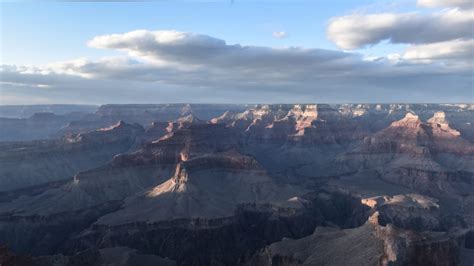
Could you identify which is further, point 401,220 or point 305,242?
point 401,220

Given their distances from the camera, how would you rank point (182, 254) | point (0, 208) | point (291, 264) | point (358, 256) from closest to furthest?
point (358, 256) → point (291, 264) → point (182, 254) → point (0, 208)

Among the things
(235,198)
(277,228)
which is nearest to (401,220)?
(277,228)

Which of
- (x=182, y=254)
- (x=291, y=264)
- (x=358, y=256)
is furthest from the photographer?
(x=182, y=254)

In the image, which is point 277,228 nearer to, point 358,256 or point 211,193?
point 211,193

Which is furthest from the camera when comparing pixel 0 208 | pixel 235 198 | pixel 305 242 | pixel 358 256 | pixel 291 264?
pixel 235 198

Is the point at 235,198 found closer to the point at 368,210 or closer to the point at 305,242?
the point at 368,210

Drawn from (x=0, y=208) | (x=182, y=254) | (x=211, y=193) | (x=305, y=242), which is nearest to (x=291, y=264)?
(x=305, y=242)

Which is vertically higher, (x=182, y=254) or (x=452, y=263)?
(x=452, y=263)

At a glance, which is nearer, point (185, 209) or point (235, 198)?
point (185, 209)

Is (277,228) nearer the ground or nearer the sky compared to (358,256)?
nearer the ground

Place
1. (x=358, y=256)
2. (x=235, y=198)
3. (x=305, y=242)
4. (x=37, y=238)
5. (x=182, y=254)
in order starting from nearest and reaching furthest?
1. (x=358, y=256)
2. (x=305, y=242)
3. (x=182, y=254)
4. (x=37, y=238)
5. (x=235, y=198)
